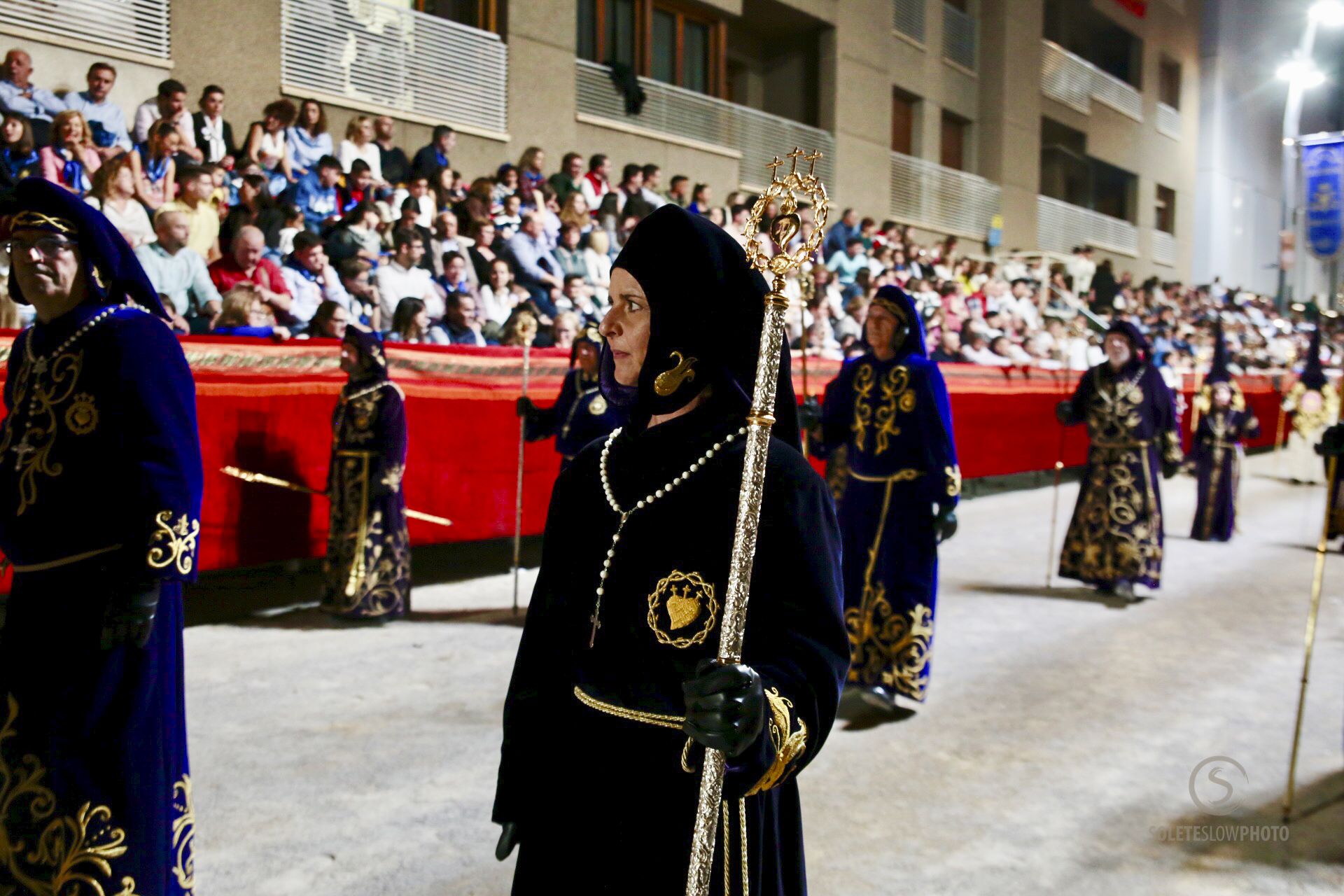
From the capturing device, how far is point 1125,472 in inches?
330

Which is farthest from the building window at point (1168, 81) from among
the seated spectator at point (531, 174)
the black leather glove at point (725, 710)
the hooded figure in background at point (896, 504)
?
the black leather glove at point (725, 710)

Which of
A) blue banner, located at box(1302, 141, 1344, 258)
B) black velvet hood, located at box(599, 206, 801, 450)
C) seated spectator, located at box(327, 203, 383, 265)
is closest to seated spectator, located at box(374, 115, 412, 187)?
seated spectator, located at box(327, 203, 383, 265)

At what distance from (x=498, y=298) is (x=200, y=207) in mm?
2614

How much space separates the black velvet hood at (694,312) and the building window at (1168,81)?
30107mm

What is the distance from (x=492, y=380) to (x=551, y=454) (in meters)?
0.91

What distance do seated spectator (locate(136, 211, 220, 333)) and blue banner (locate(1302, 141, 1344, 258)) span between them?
682 cm

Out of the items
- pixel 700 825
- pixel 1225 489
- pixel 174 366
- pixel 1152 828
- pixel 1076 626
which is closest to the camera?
pixel 700 825

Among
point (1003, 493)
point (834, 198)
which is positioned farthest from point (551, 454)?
point (834, 198)

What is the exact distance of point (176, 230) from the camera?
7762 mm

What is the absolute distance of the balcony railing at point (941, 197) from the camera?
66.6 ft

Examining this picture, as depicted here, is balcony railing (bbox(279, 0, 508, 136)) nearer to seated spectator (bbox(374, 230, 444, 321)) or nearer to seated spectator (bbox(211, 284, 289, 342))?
seated spectator (bbox(374, 230, 444, 321))

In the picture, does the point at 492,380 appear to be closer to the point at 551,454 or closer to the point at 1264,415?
the point at 551,454

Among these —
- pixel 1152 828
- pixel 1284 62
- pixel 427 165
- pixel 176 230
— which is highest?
pixel 1284 62
